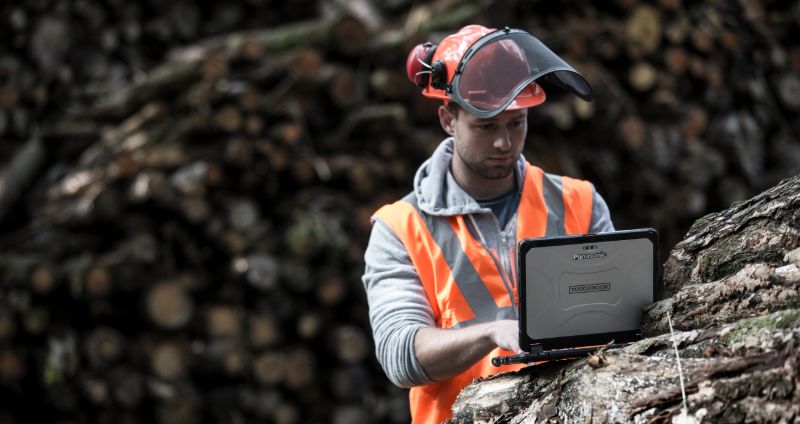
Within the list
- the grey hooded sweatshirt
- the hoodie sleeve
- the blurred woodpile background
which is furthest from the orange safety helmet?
the blurred woodpile background

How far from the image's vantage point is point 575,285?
5.63 ft

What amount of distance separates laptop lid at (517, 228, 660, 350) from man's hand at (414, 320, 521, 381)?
12 cm

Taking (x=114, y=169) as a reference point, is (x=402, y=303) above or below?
above

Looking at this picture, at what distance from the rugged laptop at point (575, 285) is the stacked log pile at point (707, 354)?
6 cm

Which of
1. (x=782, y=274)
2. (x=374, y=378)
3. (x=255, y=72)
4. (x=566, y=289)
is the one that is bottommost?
(x=374, y=378)

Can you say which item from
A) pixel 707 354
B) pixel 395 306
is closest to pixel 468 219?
pixel 395 306

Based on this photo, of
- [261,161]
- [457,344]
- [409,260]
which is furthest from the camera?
[261,161]

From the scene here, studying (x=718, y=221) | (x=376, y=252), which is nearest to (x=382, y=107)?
(x=376, y=252)

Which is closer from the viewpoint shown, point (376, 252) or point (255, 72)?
point (376, 252)

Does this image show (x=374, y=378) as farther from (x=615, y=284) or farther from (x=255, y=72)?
(x=615, y=284)

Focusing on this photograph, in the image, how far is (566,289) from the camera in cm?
172

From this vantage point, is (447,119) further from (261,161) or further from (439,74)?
(261,161)

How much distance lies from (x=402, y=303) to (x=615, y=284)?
683 millimetres

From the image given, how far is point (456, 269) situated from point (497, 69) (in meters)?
0.52
